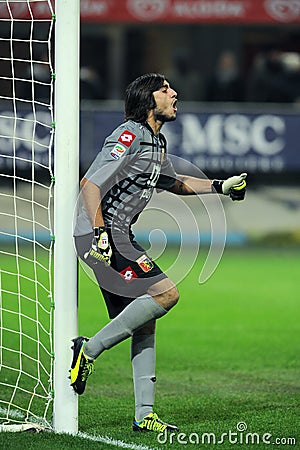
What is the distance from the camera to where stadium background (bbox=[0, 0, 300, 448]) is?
1622cm

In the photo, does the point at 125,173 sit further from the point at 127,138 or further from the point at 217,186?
the point at 217,186

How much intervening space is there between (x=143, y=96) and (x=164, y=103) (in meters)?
0.12

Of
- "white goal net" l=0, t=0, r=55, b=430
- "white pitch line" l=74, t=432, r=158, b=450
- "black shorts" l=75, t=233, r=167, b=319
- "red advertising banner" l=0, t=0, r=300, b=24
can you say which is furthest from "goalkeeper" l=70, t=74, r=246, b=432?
"red advertising banner" l=0, t=0, r=300, b=24

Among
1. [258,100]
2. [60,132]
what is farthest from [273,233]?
[60,132]

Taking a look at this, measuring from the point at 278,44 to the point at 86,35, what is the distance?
3.36 m

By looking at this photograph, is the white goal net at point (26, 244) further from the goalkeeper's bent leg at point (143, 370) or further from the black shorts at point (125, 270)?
the goalkeeper's bent leg at point (143, 370)

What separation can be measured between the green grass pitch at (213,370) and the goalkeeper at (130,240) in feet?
1.20

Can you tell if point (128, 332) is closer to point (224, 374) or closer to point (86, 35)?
point (224, 374)

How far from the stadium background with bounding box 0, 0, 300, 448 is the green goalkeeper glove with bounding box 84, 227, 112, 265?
6.70 meters

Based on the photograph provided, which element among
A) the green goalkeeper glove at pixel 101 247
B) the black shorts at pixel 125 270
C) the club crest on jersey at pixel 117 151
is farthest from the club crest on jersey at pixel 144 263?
the club crest on jersey at pixel 117 151

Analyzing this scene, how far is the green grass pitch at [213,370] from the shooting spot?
598 cm

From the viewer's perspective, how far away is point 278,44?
19.4 meters

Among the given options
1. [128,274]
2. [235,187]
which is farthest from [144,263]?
[235,187]

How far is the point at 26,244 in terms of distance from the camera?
48.0 feet
